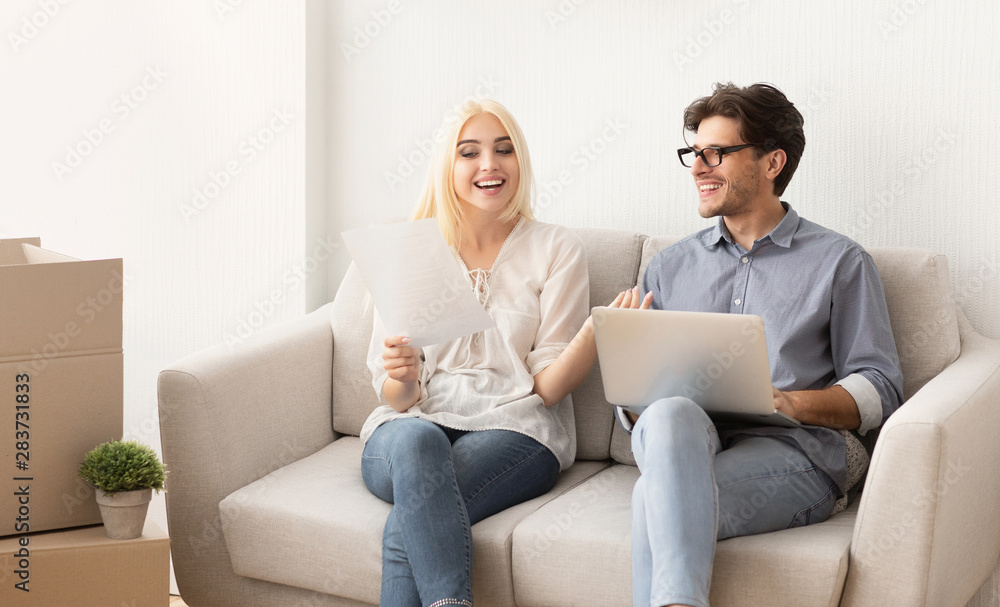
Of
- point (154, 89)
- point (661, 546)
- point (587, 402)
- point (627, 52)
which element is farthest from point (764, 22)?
point (154, 89)

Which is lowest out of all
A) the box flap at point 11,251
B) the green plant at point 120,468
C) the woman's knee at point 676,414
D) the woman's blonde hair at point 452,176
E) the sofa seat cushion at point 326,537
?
the sofa seat cushion at point 326,537

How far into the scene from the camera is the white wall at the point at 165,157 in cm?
247

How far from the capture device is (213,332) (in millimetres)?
2557

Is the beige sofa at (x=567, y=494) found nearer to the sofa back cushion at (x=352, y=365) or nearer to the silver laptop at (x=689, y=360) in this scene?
the sofa back cushion at (x=352, y=365)

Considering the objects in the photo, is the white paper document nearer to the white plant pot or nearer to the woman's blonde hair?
the woman's blonde hair

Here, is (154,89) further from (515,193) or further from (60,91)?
(515,193)

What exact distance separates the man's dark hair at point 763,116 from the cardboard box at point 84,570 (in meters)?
1.31

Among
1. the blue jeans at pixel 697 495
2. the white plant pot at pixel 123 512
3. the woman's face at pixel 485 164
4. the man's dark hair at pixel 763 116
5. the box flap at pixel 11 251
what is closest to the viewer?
the blue jeans at pixel 697 495

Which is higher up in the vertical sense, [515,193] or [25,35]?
[25,35]

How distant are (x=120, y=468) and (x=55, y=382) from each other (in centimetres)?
18

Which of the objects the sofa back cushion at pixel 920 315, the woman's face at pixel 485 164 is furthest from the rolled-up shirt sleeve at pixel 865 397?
the woman's face at pixel 485 164

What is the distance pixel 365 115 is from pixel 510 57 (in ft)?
1.44

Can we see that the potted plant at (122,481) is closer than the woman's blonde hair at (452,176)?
Yes

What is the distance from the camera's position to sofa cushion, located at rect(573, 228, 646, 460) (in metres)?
2.05
